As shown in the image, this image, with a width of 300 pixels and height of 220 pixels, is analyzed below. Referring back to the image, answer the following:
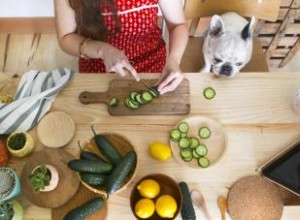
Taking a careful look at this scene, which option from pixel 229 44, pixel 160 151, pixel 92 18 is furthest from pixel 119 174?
pixel 229 44

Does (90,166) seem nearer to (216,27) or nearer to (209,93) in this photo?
(209,93)

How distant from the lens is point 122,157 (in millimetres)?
919

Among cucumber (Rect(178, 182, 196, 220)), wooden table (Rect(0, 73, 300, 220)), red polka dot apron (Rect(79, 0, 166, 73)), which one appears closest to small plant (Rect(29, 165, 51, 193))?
wooden table (Rect(0, 73, 300, 220))

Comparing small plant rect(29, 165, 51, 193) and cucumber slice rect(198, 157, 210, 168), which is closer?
small plant rect(29, 165, 51, 193)

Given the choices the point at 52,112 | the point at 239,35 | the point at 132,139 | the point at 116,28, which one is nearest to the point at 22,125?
the point at 52,112

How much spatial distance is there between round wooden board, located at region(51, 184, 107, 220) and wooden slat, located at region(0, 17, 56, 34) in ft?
4.86

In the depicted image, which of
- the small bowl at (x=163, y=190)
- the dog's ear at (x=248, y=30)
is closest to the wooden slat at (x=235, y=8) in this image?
the dog's ear at (x=248, y=30)

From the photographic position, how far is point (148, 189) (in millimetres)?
893

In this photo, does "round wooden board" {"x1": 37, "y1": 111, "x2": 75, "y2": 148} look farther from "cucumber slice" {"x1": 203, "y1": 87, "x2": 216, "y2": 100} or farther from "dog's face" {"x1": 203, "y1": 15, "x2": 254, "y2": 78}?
"dog's face" {"x1": 203, "y1": 15, "x2": 254, "y2": 78}

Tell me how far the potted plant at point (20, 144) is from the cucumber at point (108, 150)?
0.22m

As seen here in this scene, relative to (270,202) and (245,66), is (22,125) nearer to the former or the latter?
(270,202)

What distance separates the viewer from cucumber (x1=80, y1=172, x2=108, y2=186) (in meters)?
0.87

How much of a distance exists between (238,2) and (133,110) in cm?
78

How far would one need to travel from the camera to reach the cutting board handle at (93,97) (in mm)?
1092
